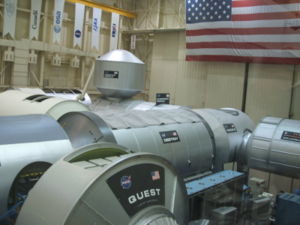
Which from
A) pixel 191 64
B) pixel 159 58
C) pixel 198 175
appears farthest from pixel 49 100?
pixel 159 58

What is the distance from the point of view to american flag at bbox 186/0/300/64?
774 centimetres

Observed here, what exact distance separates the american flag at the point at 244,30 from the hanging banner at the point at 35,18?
397cm

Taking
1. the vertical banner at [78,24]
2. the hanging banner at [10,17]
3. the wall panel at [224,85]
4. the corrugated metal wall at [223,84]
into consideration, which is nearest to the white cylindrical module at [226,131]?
the corrugated metal wall at [223,84]

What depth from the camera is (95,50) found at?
37.0 feet

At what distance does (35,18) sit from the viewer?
9.57 metres

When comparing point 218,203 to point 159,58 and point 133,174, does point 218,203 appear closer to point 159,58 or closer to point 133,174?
point 133,174

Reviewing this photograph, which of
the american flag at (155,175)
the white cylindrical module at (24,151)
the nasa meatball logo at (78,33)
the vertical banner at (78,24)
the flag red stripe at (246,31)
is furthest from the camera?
the nasa meatball logo at (78,33)

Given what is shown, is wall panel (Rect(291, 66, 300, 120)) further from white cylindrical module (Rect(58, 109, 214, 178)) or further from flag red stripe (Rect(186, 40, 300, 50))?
white cylindrical module (Rect(58, 109, 214, 178))

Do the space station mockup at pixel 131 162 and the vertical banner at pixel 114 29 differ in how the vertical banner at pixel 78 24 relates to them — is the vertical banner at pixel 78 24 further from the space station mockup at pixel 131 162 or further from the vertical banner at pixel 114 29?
the space station mockup at pixel 131 162

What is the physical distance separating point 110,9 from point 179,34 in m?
2.42

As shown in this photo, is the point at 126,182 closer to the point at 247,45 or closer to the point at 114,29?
the point at 247,45

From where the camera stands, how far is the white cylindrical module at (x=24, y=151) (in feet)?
7.82

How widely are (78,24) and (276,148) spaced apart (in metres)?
7.70

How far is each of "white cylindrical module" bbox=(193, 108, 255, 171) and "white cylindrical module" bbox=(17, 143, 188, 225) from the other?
2488 millimetres
